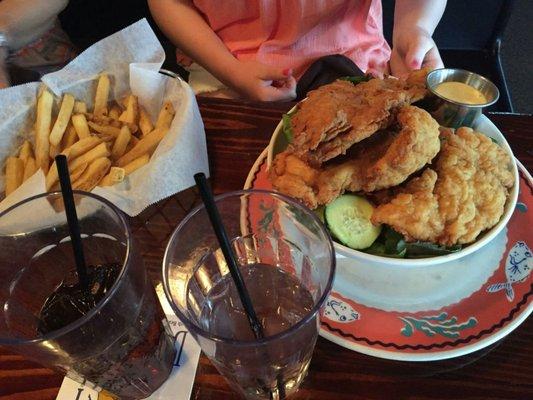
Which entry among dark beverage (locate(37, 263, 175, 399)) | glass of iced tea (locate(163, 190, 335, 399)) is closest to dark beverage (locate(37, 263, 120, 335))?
dark beverage (locate(37, 263, 175, 399))

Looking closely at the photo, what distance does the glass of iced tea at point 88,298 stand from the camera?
78 centimetres

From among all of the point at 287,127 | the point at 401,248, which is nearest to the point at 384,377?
the point at 401,248

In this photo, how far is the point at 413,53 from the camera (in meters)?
1.65

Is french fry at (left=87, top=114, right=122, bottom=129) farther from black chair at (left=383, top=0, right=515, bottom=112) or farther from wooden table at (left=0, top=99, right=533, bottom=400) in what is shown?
black chair at (left=383, top=0, right=515, bottom=112)

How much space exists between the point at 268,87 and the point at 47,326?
116 centimetres

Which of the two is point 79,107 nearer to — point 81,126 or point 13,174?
point 81,126

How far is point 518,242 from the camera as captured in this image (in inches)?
44.9

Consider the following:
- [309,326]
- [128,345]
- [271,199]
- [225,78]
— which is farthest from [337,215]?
[225,78]

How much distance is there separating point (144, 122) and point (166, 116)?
0.39ft

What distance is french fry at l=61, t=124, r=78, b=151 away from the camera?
58.2 inches

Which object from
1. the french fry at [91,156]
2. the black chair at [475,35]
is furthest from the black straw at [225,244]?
the black chair at [475,35]

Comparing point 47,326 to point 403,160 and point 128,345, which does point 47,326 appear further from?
point 403,160

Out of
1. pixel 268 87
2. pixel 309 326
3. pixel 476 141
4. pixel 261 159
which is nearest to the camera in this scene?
pixel 309 326

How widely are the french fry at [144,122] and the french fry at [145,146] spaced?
0.09m
